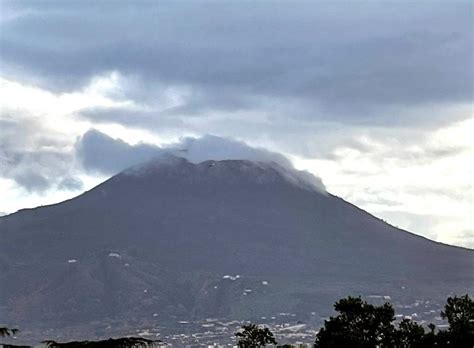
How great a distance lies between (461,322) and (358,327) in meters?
4.34

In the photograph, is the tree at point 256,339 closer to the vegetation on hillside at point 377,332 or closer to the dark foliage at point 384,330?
the vegetation on hillside at point 377,332

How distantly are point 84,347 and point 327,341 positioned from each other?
29.0m

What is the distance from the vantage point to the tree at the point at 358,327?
45.8 metres

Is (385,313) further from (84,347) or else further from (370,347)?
(84,347)

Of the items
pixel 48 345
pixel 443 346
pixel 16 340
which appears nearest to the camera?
pixel 48 345

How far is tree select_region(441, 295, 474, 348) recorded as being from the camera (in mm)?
44844

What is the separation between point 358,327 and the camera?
47.0 m

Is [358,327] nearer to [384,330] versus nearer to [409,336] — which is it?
[384,330]

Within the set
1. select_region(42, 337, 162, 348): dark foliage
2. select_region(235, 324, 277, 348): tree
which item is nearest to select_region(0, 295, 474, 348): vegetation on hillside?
select_region(235, 324, 277, 348): tree

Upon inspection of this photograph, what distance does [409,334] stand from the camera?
47.8m

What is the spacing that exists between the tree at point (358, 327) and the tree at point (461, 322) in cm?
262

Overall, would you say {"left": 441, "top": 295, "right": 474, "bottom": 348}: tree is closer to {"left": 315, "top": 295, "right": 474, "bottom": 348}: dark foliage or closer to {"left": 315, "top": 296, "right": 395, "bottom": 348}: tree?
{"left": 315, "top": 295, "right": 474, "bottom": 348}: dark foliage

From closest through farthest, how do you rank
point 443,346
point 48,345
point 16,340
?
1. point 48,345
2. point 443,346
3. point 16,340

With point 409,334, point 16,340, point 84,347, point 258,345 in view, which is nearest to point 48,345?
point 84,347
